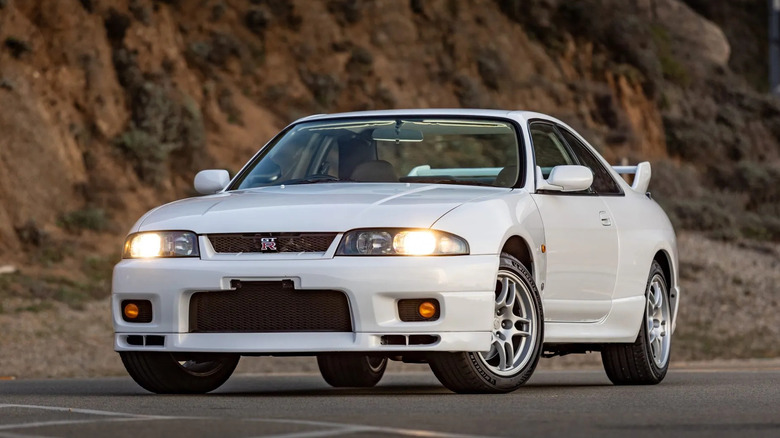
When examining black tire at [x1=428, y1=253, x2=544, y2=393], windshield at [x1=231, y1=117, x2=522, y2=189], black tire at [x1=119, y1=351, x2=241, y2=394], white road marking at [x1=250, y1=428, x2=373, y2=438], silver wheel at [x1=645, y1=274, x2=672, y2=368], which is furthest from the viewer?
silver wheel at [x1=645, y1=274, x2=672, y2=368]

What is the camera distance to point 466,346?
8.73 metres

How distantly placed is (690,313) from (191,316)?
62.7 ft

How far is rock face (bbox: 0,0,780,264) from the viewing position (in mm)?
26203

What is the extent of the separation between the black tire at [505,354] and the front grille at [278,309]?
58cm

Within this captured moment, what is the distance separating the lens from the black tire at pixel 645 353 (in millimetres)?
10914

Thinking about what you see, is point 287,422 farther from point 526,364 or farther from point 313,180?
point 313,180

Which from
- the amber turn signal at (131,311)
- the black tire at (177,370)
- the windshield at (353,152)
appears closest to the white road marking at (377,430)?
the black tire at (177,370)

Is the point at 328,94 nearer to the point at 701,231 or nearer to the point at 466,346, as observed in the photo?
the point at 701,231

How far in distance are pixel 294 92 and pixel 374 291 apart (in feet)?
76.4

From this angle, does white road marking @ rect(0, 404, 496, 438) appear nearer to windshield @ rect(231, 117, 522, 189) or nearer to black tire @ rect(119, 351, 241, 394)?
black tire @ rect(119, 351, 241, 394)

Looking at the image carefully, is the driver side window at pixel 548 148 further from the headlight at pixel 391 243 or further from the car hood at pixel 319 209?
the headlight at pixel 391 243

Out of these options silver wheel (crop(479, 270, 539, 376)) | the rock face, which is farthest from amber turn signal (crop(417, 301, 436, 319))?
the rock face

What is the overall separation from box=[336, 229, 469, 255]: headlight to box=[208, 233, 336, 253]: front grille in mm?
105

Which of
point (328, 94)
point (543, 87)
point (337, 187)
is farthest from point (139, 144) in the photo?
point (337, 187)
